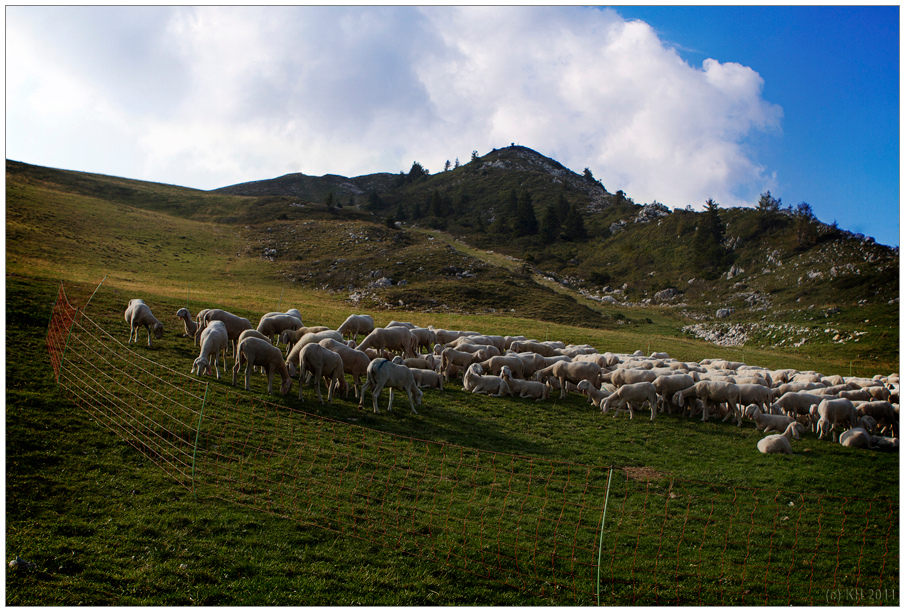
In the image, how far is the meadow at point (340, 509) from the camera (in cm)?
650

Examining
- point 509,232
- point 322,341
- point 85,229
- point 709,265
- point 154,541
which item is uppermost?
point 509,232

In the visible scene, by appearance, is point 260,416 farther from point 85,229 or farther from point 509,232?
point 509,232

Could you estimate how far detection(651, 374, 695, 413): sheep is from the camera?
682 inches

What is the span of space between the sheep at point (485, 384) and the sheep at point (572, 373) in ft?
6.31

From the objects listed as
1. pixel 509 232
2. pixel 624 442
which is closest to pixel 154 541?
pixel 624 442

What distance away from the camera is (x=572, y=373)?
19.2 m

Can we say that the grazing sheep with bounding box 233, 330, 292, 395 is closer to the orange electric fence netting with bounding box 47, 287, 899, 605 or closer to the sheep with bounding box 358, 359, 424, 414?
the orange electric fence netting with bounding box 47, 287, 899, 605

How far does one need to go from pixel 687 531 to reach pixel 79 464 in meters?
11.1

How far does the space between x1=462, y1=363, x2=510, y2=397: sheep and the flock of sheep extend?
37 mm

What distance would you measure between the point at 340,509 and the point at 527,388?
10699 millimetres

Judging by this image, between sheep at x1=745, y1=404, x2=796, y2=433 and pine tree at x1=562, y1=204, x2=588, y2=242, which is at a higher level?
pine tree at x1=562, y1=204, x2=588, y2=242

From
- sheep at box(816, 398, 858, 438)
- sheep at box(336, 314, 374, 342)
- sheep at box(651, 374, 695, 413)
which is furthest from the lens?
sheep at box(336, 314, 374, 342)

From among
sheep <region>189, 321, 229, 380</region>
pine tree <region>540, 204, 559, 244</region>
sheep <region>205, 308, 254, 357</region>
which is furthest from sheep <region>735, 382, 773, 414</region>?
pine tree <region>540, 204, 559, 244</region>

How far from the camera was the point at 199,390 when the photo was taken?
13586 millimetres
